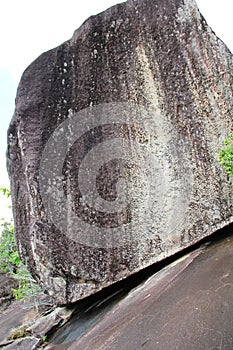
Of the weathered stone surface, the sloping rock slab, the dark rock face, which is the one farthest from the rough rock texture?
the sloping rock slab

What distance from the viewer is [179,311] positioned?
314cm

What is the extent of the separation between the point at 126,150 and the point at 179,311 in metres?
2.56

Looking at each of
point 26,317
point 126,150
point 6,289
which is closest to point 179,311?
point 126,150

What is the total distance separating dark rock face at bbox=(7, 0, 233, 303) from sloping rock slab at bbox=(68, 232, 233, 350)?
616mm

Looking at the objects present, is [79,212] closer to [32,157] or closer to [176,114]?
[32,157]

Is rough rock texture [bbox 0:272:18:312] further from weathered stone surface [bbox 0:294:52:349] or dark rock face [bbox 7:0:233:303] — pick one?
dark rock face [bbox 7:0:233:303]

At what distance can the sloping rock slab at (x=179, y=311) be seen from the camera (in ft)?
8.88

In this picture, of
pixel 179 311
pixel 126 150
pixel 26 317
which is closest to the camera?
pixel 179 311

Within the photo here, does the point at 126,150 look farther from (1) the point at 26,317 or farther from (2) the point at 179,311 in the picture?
(1) the point at 26,317

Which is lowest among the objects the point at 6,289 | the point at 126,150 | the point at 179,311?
the point at 6,289

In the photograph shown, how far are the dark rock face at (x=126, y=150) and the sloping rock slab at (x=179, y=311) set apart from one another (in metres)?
0.62

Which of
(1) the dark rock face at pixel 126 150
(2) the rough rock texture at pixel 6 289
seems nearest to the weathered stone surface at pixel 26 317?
(1) the dark rock face at pixel 126 150

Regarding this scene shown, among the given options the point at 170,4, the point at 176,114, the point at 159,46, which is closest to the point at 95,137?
the point at 176,114

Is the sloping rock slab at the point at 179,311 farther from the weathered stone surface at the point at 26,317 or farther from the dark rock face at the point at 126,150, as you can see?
the weathered stone surface at the point at 26,317
